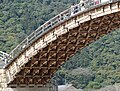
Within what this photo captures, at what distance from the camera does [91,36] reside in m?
46.9

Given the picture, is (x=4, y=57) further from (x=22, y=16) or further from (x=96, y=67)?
(x=22, y=16)

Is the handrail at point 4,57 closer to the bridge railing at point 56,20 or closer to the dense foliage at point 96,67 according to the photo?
A: the bridge railing at point 56,20

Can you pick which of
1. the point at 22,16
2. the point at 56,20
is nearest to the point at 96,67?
the point at 22,16

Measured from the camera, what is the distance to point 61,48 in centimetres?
4800

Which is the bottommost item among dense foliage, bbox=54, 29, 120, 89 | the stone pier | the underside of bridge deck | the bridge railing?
the stone pier

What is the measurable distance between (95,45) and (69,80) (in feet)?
61.9

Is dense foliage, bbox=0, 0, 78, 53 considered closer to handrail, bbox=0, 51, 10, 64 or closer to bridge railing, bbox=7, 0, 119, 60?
handrail, bbox=0, 51, 10, 64

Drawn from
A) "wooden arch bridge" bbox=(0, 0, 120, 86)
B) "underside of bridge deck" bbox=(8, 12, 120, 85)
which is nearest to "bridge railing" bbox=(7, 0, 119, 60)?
"wooden arch bridge" bbox=(0, 0, 120, 86)

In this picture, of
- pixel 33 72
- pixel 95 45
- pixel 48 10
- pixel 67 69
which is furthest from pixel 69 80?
pixel 33 72

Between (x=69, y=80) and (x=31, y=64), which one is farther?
(x=69, y=80)

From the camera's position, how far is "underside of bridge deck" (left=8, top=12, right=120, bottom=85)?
142 ft

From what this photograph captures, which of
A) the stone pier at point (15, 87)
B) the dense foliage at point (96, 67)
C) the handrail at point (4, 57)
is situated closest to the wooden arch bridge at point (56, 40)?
the handrail at point (4, 57)

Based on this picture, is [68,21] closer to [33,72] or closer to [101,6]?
[101,6]

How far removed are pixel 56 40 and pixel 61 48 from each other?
2.81 meters
